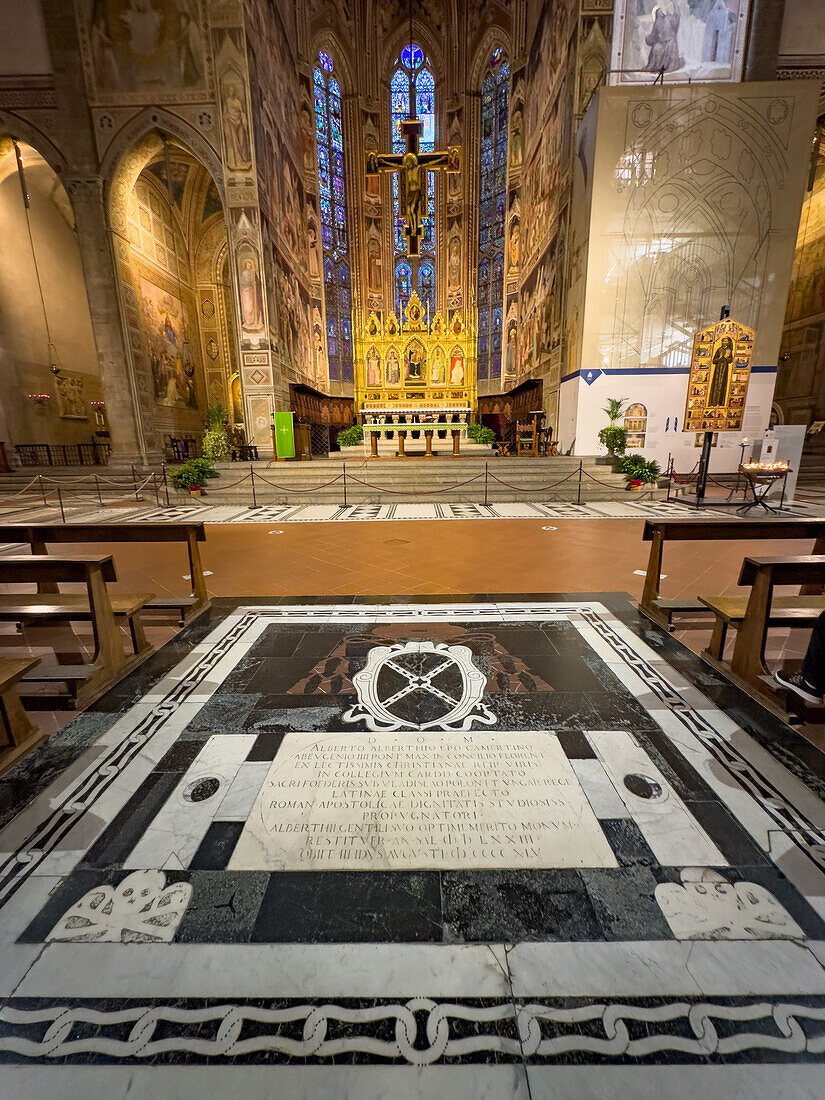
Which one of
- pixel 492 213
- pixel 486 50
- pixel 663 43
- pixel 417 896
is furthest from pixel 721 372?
pixel 486 50

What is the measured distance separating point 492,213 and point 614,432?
1626 cm

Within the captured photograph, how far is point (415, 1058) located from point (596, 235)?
1482 centimetres

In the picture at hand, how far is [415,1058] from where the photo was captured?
44.0 inches

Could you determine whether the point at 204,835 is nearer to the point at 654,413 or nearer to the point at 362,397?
the point at 654,413

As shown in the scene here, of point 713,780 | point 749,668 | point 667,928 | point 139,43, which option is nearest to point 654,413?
point 749,668

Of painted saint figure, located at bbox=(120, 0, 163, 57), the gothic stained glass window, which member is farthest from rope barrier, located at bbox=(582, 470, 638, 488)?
painted saint figure, located at bbox=(120, 0, 163, 57)

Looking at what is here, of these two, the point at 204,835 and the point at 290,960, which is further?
the point at 204,835

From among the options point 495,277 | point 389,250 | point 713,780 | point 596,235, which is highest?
point 389,250

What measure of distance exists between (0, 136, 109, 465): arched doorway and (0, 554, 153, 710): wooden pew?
15915mm

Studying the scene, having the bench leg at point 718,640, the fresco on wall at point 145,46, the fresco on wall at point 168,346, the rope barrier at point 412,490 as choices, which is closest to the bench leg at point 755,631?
the bench leg at point 718,640

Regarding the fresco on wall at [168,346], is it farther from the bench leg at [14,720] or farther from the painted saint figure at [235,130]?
the bench leg at [14,720]

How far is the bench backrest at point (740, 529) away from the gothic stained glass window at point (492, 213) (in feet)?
64.7

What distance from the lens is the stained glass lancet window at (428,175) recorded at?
75.2 ft

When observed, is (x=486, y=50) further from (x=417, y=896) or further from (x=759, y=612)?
(x=417, y=896)
